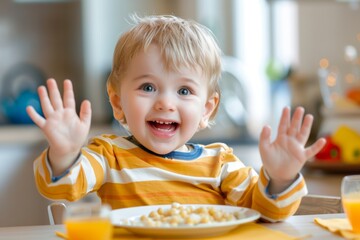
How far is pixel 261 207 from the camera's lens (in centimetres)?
135

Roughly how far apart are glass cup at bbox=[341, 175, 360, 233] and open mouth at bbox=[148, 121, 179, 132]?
336 millimetres

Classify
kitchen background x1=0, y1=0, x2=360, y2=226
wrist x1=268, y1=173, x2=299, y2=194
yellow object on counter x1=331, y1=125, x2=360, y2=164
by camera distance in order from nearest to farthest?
wrist x1=268, y1=173, x2=299, y2=194, yellow object on counter x1=331, y1=125, x2=360, y2=164, kitchen background x1=0, y1=0, x2=360, y2=226

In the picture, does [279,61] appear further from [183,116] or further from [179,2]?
[183,116]

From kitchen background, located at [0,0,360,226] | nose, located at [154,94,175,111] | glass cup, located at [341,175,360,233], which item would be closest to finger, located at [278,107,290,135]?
glass cup, located at [341,175,360,233]

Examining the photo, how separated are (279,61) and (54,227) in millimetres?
3544

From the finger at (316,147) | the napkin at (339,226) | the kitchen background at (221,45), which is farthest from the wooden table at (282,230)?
the kitchen background at (221,45)

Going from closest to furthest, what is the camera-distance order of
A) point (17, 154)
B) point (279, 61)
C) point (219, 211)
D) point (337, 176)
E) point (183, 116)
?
point (219, 211) → point (183, 116) → point (337, 176) → point (17, 154) → point (279, 61)

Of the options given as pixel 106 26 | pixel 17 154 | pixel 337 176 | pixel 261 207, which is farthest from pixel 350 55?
pixel 106 26

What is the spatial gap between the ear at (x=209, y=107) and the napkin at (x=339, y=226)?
0.32 meters

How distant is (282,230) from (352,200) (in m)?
0.12

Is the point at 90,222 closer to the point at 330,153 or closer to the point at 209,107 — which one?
the point at 209,107

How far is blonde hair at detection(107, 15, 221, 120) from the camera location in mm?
1463

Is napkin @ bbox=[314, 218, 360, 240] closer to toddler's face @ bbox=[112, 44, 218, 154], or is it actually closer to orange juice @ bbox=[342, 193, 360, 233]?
orange juice @ bbox=[342, 193, 360, 233]

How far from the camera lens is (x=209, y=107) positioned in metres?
1.60
